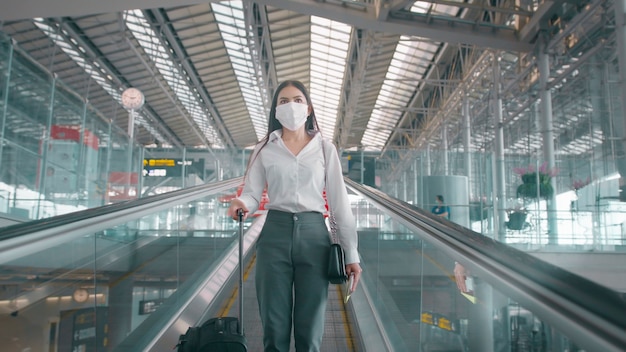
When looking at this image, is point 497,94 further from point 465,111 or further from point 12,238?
point 12,238

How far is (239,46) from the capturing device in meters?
21.3

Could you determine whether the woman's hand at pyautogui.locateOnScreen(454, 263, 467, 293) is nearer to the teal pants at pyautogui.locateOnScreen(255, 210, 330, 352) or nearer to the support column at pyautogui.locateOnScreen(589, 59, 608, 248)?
the teal pants at pyautogui.locateOnScreen(255, 210, 330, 352)

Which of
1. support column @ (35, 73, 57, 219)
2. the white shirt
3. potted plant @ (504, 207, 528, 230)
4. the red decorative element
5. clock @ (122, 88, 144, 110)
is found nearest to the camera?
the white shirt

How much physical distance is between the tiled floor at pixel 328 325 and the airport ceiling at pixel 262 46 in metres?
7.70

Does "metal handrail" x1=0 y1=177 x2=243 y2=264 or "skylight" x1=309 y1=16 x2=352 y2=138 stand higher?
"skylight" x1=309 y1=16 x2=352 y2=138

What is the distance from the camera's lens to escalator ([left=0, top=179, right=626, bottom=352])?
48.0 inches

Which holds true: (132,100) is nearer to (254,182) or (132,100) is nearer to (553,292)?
(254,182)

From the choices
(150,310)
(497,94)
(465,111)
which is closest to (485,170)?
(497,94)

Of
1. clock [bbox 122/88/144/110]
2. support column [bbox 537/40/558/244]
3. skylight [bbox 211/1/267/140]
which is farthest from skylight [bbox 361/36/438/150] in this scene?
clock [bbox 122/88/144/110]

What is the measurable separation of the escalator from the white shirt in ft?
1.15

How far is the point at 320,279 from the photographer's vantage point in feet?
7.97

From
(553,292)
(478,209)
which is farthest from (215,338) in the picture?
(478,209)

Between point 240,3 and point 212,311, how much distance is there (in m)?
14.4

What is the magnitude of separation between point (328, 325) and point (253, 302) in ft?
2.92
